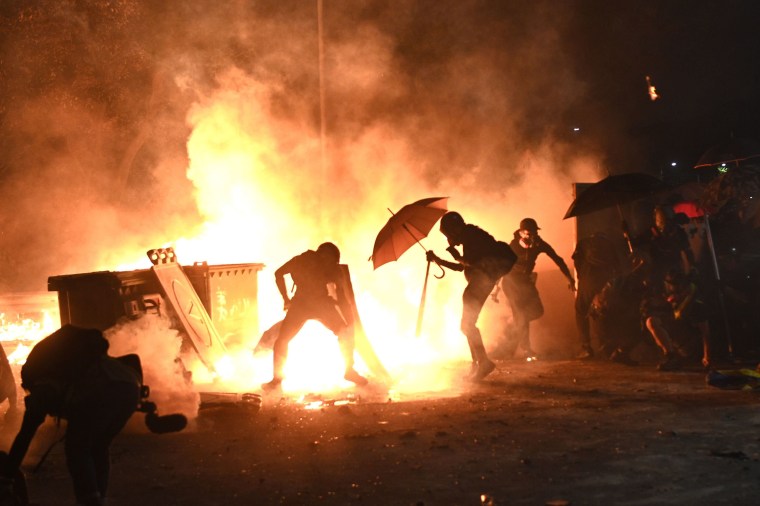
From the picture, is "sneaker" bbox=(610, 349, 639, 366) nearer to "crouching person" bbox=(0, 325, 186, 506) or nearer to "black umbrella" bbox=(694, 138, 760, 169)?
"black umbrella" bbox=(694, 138, 760, 169)

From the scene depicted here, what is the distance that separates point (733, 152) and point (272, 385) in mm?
9562

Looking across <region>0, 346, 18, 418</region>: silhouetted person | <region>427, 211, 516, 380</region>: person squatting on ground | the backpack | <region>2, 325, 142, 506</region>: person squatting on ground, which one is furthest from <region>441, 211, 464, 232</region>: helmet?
the backpack

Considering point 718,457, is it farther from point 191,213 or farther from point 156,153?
point 156,153

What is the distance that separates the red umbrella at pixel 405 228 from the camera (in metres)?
10.0

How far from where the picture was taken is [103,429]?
4.56 m

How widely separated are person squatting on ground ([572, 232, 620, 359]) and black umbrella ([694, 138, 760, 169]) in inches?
157

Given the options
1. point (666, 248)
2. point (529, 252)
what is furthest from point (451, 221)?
point (666, 248)

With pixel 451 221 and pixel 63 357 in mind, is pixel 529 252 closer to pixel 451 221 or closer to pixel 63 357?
pixel 451 221

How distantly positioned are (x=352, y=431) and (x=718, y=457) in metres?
2.88

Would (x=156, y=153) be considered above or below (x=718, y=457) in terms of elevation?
above

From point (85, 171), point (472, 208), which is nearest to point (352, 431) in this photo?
point (472, 208)

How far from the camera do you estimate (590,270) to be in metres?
11.6

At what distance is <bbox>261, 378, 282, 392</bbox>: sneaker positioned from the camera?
9102 mm

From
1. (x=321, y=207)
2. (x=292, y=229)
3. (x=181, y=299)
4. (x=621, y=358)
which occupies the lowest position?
(x=621, y=358)
